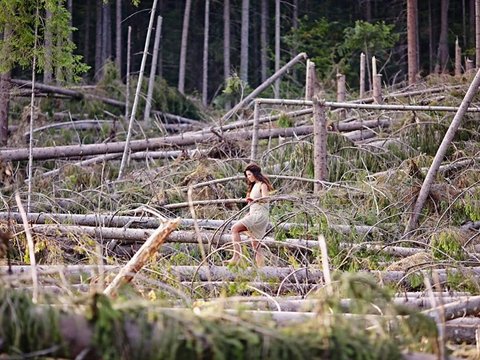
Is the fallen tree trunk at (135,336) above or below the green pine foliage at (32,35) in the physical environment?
below

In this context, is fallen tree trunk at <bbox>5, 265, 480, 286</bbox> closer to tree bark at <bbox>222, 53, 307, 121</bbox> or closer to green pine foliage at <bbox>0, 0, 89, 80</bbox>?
green pine foliage at <bbox>0, 0, 89, 80</bbox>

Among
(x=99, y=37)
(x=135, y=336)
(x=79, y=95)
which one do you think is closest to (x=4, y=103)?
(x=79, y=95)

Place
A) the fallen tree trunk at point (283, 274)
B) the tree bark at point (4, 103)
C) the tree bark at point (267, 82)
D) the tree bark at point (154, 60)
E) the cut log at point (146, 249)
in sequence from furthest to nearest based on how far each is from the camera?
the tree bark at point (267, 82)
the tree bark at point (4, 103)
the tree bark at point (154, 60)
the fallen tree trunk at point (283, 274)
the cut log at point (146, 249)

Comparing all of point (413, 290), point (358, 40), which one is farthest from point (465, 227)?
point (358, 40)

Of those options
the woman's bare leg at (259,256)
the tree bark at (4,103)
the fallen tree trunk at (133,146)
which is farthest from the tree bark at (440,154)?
the tree bark at (4,103)

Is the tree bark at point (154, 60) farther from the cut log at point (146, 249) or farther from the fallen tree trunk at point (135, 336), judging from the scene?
the fallen tree trunk at point (135, 336)

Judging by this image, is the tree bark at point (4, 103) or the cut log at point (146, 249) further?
the tree bark at point (4, 103)

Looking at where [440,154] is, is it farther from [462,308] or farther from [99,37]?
[99,37]

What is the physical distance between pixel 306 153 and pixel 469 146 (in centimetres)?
281

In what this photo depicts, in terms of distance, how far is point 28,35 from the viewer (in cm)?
1130

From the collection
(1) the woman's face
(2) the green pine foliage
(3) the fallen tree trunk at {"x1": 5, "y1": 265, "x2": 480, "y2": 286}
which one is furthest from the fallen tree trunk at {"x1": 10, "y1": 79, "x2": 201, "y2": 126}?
(3) the fallen tree trunk at {"x1": 5, "y1": 265, "x2": 480, "y2": 286}

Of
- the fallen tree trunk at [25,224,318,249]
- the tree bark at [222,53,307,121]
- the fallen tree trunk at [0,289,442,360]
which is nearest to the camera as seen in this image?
the fallen tree trunk at [0,289,442,360]

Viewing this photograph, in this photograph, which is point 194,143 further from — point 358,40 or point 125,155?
point 358,40

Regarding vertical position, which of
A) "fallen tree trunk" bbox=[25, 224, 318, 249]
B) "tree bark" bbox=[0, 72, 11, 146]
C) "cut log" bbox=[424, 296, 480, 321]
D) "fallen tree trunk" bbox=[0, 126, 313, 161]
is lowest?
"fallen tree trunk" bbox=[25, 224, 318, 249]
